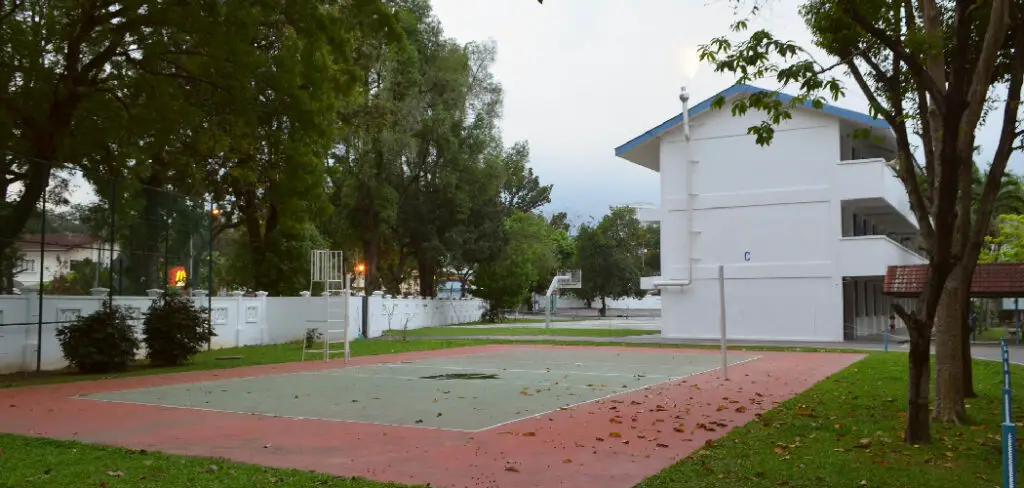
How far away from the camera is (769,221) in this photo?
3147cm

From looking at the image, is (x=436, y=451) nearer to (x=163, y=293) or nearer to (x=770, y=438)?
(x=770, y=438)

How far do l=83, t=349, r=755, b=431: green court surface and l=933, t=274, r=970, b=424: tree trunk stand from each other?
4910 mm

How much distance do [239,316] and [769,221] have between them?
20306 millimetres

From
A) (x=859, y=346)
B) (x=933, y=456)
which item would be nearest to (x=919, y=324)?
→ (x=933, y=456)

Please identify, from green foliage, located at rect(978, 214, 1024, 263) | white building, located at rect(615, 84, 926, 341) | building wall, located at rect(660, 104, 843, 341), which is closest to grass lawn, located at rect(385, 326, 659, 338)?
white building, located at rect(615, 84, 926, 341)

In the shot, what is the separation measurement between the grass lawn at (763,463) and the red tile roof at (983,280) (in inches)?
727

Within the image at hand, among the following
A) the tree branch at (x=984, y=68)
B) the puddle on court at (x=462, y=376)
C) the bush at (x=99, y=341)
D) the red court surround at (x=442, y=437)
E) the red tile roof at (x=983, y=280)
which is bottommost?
the puddle on court at (x=462, y=376)

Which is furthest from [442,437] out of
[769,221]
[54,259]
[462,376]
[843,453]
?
[769,221]

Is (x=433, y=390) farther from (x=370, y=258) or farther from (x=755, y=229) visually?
(x=370, y=258)

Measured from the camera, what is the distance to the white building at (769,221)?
30094mm

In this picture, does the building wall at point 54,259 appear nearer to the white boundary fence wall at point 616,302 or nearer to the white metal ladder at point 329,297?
the white metal ladder at point 329,297

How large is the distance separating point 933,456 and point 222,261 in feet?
167

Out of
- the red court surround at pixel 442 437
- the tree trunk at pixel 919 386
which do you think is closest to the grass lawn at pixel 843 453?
the tree trunk at pixel 919 386

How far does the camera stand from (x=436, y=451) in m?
7.91
